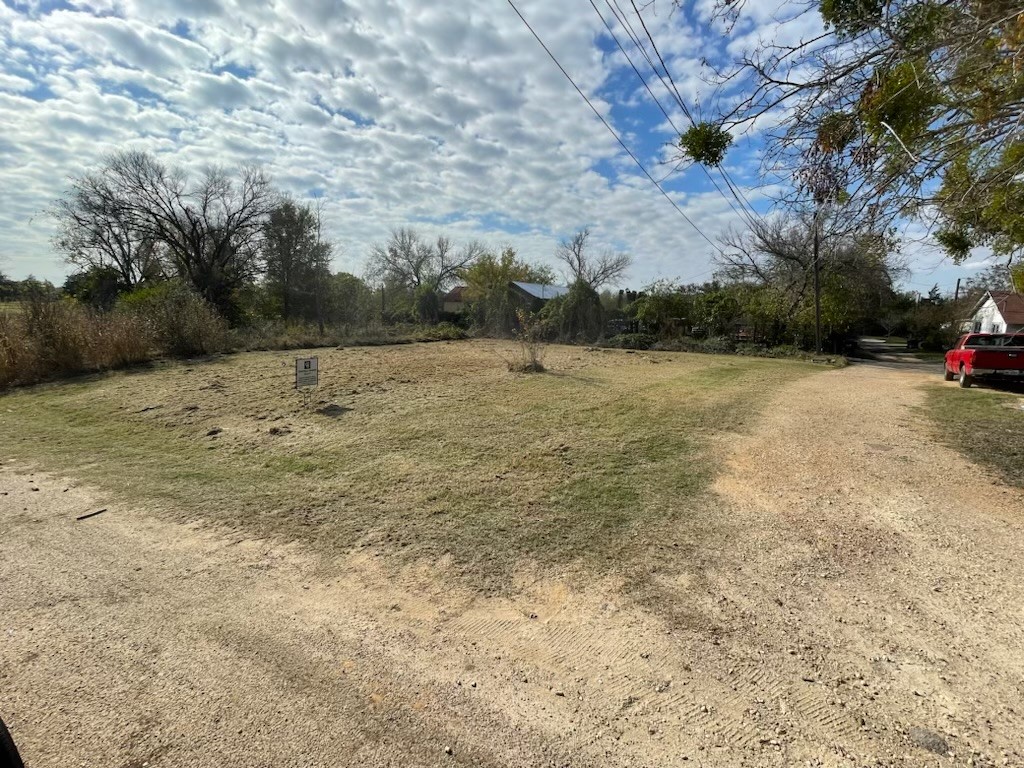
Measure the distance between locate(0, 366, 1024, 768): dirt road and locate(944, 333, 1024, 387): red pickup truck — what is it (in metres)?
8.62

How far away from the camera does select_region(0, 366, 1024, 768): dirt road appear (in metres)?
1.91

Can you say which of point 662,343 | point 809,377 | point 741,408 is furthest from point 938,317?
point 741,408

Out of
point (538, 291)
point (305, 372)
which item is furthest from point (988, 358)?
point (538, 291)

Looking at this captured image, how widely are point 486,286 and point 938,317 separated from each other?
3597 centimetres

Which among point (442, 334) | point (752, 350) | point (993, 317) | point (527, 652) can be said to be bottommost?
point (527, 652)

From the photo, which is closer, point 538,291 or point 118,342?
point 118,342

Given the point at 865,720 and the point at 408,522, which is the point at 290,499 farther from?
the point at 865,720

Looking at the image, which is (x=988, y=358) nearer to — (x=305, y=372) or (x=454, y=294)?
Answer: (x=305, y=372)

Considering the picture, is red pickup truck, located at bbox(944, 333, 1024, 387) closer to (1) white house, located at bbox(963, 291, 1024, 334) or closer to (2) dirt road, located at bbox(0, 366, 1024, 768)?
(2) dirt road, located at bbox(0, 366, 1024, 768)

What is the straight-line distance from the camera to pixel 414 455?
5.79 meters

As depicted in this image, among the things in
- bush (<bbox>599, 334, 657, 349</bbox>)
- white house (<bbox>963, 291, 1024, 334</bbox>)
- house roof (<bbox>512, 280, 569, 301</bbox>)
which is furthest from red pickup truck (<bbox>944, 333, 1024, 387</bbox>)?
house roof (<bbox>512, 280, 569, 301</bbox>)

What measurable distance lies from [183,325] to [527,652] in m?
16.4

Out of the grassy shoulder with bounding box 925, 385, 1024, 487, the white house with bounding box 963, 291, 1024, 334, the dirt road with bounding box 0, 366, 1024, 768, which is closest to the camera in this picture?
the dirt road with bounding box 0, 366, 1024, 768

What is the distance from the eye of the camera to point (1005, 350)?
10094 millimetres
